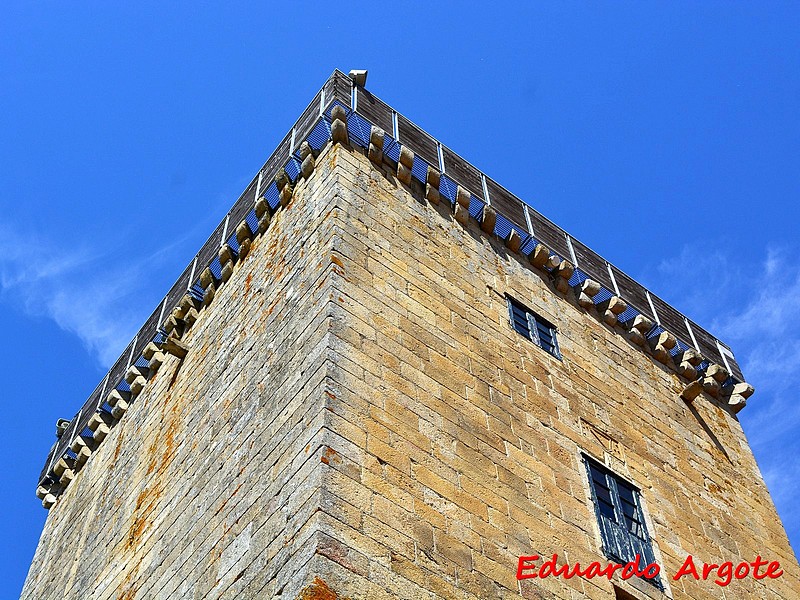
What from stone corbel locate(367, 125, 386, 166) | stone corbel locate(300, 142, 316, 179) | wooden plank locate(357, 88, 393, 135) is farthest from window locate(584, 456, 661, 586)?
wooden plank locate(357, 88, 393, 135)

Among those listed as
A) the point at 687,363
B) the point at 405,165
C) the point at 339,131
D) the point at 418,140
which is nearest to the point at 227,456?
the point at 339,131

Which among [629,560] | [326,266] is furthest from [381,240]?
[629,560]

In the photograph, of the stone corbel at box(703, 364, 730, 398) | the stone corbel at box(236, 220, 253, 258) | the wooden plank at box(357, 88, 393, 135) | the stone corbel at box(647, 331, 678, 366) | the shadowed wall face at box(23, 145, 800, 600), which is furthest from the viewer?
the stone corbel at box(703, 364, 730, 398)

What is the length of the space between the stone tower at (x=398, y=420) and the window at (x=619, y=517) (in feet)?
0.10

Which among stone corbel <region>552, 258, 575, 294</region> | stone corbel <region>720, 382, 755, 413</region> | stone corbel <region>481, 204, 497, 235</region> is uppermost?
stone corbel <region>481, 204, 497, 235</region>

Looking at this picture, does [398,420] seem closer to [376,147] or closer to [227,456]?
[227,456]

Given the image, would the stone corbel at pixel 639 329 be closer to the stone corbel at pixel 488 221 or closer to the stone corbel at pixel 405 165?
the stone corbel at pixel 488 221

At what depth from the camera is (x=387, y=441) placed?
869 cm

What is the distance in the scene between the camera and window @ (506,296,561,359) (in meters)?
12.0

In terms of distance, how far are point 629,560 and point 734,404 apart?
5423mm

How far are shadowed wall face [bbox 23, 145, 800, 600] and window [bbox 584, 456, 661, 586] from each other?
143 mm

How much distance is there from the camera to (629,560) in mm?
10000

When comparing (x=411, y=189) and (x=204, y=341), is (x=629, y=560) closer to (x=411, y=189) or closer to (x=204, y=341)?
(x=411, y=189)

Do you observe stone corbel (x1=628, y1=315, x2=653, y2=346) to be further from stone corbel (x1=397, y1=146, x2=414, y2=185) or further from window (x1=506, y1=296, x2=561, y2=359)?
stone corbel (x1=397, y1=146, x2=414, y2=185)
